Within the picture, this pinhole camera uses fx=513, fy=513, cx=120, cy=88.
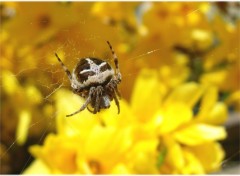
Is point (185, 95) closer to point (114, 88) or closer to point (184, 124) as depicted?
point (184, 124)

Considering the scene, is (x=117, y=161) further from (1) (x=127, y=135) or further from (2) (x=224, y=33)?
(2) (x=224, y=33)

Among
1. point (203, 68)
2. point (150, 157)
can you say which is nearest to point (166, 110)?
point (150, 157)

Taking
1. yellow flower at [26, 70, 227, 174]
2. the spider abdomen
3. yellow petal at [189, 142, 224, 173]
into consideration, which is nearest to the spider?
the spider abdomen

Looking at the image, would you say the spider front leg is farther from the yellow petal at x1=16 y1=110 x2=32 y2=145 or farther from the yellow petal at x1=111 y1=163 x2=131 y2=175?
the yellow petal at x1=16 y1=110 x2=32 y2=145

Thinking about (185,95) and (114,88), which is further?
(185,95)

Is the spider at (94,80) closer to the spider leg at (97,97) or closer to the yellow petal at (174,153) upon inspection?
the spider leg at (97,97)

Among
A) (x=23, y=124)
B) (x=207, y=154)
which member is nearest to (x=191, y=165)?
(x=207, y=154)
